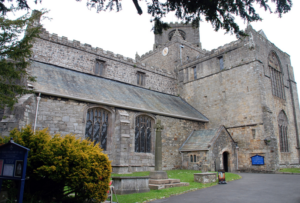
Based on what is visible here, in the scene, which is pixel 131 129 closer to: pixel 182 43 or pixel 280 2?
pixel 280 2

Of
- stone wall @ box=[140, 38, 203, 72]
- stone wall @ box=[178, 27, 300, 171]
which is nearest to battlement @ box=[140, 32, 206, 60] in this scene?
stone wall @ box=[140, 38, 203, 72]

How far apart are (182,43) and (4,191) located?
26139mm

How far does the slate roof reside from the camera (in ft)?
49.4

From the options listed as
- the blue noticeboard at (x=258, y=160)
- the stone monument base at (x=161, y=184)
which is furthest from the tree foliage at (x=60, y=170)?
the blue noticeboard at (x=258, y=160)

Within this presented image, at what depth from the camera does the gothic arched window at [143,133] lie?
18.0 metres

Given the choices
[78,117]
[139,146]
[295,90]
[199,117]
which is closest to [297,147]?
[295,90]

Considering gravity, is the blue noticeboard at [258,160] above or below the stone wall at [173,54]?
below

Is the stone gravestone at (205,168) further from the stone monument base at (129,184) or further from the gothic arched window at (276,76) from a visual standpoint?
the gothic arched window at (276,76)

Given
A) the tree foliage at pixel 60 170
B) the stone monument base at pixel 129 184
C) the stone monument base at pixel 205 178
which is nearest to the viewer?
the tree foliage at pixel 60 170

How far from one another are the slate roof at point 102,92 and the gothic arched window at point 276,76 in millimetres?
7416

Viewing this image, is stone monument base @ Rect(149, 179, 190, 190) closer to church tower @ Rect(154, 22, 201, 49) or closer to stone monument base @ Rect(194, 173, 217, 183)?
stone monument base @ Rect(194, 173, 217, 183)

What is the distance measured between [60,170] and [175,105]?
Result: 56.9ft

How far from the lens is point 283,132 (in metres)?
22.0

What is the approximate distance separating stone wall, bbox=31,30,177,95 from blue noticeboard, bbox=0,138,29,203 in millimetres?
11577
